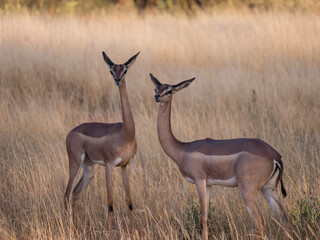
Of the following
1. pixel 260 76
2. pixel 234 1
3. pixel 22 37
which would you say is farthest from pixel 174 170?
pixel 234 1

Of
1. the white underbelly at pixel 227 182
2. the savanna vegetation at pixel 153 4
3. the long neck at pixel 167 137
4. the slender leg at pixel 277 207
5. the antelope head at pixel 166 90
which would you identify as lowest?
the slender leg at pixel 277 207

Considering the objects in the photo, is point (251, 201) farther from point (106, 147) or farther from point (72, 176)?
point (72, 176)

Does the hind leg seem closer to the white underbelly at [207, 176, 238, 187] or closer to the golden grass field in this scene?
the golden grass field

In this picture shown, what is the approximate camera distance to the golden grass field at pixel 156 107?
4.89 metres

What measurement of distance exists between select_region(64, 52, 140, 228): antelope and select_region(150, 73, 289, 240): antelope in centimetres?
44

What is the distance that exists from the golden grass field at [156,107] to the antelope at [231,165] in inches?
14.0

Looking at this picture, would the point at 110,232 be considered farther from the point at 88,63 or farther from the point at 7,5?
the point at 7,5

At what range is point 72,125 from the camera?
7559 mm

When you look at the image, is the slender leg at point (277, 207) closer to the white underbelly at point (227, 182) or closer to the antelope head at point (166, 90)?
the white underbelly at point (227, 182)

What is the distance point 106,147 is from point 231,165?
1246mm

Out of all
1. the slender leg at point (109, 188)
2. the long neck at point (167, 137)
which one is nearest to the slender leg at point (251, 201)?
the long neck at point (167, 137)

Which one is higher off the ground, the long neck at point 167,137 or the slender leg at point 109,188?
the long neck at point 167,137

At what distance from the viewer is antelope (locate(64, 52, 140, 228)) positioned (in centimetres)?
464

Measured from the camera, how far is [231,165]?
396 cm
